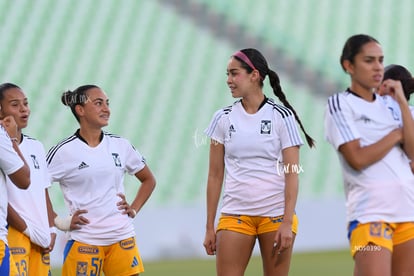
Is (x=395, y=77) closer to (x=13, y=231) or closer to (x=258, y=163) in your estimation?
(x=258, y=163)

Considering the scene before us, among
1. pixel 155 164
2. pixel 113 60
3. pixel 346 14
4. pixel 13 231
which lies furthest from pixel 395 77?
pixel 346 14

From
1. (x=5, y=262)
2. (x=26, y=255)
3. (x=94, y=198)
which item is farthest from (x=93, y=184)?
(x=5, y=262)

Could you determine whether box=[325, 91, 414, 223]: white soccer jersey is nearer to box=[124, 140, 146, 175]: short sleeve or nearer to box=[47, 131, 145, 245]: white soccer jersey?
box=[47, 131, 145, 245]: white soccer jersey

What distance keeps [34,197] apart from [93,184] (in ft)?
2.15

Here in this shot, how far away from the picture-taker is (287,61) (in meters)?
20.0

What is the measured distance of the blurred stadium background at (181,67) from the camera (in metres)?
15.3

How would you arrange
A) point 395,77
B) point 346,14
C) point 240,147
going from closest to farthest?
1. point 395,77
2. point 240,147
3. point 346,14

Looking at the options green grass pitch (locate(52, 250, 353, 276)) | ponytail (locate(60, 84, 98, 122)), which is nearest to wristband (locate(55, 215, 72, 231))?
ponytail (locate(60, 84, 98, 122))

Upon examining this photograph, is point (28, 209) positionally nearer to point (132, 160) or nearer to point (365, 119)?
point (132, 160)

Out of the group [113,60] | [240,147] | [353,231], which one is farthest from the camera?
[113,60]

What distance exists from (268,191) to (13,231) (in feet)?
5.43

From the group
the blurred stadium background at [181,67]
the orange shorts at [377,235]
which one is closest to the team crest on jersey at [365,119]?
the orange shorts at [377,235]

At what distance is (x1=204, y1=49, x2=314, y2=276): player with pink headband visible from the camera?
6.14 m

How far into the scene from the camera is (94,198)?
6.55m
